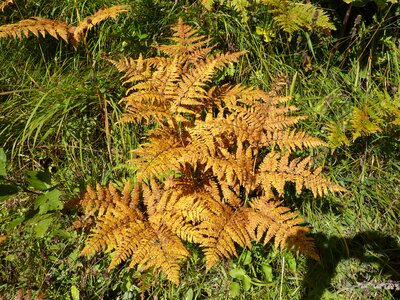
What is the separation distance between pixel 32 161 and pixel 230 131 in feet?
5.59

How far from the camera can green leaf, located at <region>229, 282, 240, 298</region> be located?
2645 mm

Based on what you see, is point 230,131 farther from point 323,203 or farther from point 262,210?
point 323,203

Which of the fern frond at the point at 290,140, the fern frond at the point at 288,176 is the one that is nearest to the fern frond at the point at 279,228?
Result: the fern frond at the point at 288,176

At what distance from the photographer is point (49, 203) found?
2.26 metres

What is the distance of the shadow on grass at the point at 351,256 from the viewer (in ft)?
8.91

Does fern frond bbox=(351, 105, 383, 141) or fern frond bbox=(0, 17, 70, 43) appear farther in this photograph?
fern frond bbox=(351, 105, 383, 141)

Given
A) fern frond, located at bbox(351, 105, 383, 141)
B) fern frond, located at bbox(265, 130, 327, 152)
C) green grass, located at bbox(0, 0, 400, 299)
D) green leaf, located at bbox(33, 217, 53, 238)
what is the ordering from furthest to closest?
fern frond, located at bbox(351, 105, 383, 141)
green grass, located at bbox(0, 0, 400, 299)
fern frond, located at bbox(265, 130, 327, 152)
green leaf, located at bbox(33, 217, 53, 238)

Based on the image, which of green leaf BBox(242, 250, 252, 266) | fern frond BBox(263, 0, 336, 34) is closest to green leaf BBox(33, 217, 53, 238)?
green leaf BBox(242, 250, 252, 266)

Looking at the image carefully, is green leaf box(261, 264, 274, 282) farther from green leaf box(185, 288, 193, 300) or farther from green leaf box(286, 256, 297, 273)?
green leaf box(185, 288, 193, 300)

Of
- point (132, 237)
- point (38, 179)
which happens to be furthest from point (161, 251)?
point (38, 179)

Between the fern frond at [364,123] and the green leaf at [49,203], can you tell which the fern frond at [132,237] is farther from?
the fern frond at [364,123]

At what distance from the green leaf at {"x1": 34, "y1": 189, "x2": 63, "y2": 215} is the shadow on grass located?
5.94ft

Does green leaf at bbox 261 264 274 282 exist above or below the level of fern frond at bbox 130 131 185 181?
below

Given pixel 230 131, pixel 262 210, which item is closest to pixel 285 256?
pixel 262 210
